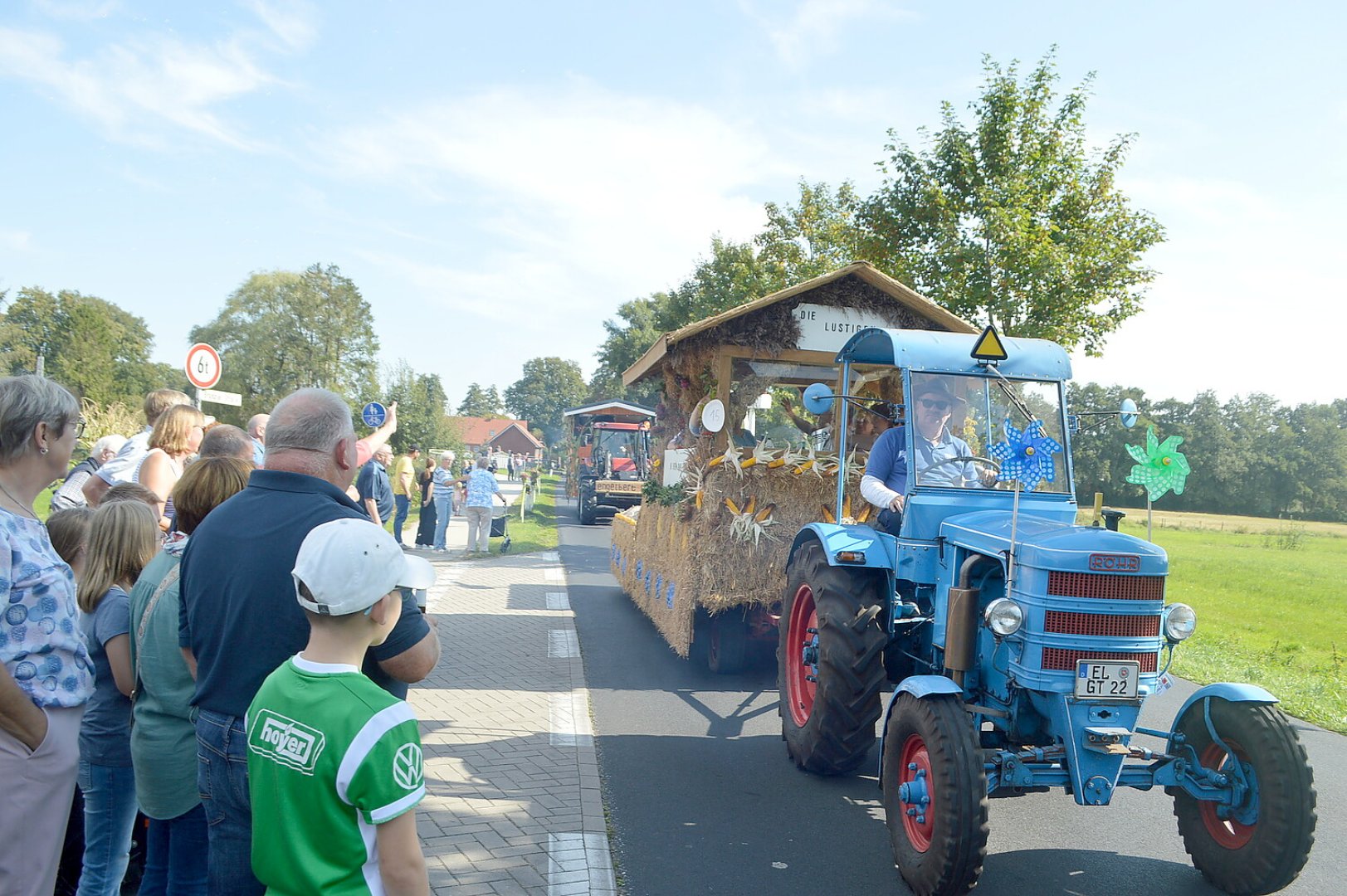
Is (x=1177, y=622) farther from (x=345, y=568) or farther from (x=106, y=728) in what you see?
(x=106, y=728)

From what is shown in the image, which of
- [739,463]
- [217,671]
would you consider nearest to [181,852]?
[217,671]

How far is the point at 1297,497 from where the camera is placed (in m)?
41.8

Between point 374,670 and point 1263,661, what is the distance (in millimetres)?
11099

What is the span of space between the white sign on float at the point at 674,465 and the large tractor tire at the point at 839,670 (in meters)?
2.99

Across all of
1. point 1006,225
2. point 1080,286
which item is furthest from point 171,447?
point 1080,286

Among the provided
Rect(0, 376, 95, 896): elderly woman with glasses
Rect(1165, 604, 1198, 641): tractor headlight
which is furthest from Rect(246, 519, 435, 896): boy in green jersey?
Rect(1165, 604, 1198, 641): tractor headlight

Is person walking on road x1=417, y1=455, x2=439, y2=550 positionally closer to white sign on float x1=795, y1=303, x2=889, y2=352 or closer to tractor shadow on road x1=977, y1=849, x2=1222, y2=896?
white sign on float x1=795, y1=303, x2=889, y2=352

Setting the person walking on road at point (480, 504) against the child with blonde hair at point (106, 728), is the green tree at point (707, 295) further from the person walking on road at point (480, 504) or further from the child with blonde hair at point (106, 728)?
the child with blonde hair at point (106, 728)

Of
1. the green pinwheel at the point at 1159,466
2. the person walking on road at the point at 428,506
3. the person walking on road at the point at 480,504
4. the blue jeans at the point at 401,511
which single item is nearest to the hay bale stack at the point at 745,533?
the green pinwheel at the point at 1159,466

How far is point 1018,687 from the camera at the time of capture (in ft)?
13.2

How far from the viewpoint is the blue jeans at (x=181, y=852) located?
2.86 metres

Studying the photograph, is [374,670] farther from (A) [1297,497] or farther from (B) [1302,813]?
(A) [1297,497]

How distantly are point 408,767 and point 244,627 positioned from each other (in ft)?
2.52

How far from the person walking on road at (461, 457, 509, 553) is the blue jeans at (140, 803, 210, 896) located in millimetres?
12442
